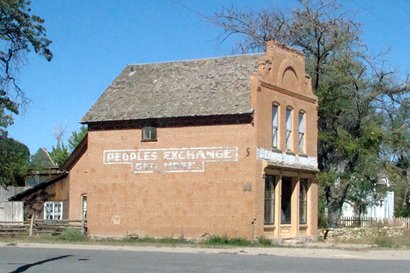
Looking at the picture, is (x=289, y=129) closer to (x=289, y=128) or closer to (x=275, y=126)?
(x=289, y=128)

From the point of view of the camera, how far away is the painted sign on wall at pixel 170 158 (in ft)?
118

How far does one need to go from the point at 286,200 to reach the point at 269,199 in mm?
2807

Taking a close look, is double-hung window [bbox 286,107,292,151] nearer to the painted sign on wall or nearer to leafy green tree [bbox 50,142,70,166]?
the painted sign on wall

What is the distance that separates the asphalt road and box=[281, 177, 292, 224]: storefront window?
1211 centimetres

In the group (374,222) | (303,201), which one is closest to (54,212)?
(303,201)

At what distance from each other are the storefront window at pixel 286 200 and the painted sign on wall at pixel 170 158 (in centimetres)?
453

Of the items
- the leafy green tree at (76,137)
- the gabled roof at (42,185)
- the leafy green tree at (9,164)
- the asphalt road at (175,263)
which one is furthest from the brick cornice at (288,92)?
the leafy green tree at (76,137)

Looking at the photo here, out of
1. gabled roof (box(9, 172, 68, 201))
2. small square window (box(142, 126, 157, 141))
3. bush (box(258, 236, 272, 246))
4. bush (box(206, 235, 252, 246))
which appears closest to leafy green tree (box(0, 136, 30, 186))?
gabled roof (box(9, 172, 68, 201))

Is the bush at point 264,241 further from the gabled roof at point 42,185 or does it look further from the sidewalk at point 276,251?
the gabled roof at point 42,185

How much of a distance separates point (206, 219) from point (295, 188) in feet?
19.5

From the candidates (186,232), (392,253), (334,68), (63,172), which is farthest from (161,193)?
(334,68)

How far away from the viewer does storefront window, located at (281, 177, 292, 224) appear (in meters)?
38.6

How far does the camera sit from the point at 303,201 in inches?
1594

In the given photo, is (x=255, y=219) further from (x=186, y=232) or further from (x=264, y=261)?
(x=264, y=261)
